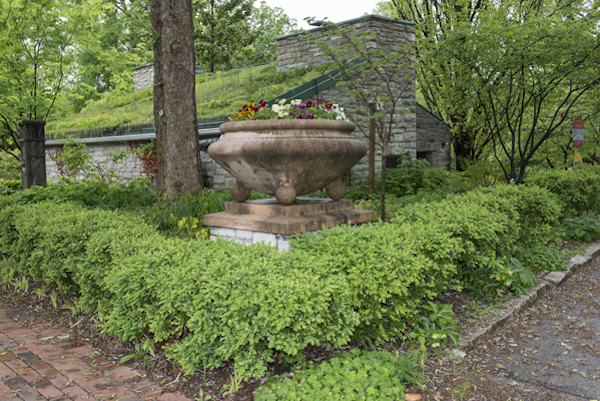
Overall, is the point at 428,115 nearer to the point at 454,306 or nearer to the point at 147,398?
the point at 454,306

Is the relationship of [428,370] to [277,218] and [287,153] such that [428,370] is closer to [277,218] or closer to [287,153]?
[277,218]

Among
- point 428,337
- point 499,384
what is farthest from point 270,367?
point 499,384

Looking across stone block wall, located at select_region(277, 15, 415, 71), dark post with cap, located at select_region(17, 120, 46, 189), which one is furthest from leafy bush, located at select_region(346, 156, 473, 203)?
dark post with cap, located at select_region(17, 120, 46, 189)

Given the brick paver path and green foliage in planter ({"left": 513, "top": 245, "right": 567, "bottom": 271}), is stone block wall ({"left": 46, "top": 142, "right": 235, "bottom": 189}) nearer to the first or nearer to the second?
the brick paver path

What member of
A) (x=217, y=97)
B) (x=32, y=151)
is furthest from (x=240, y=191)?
(x=217, y=97)

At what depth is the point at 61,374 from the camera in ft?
10.8

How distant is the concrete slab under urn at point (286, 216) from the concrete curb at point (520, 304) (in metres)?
1.59

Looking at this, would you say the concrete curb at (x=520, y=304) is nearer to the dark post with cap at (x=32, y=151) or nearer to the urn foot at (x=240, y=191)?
the urn foot at (x=240, y=191)

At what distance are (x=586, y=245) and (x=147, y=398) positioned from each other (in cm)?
685

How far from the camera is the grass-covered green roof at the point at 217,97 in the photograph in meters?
10.1

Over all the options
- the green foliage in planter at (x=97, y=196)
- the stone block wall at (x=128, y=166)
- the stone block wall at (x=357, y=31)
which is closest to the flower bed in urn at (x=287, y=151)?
the green foliage in planter at (x=97, y=196)

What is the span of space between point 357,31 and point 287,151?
673 cm

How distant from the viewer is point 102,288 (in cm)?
382

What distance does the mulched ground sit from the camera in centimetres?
294
